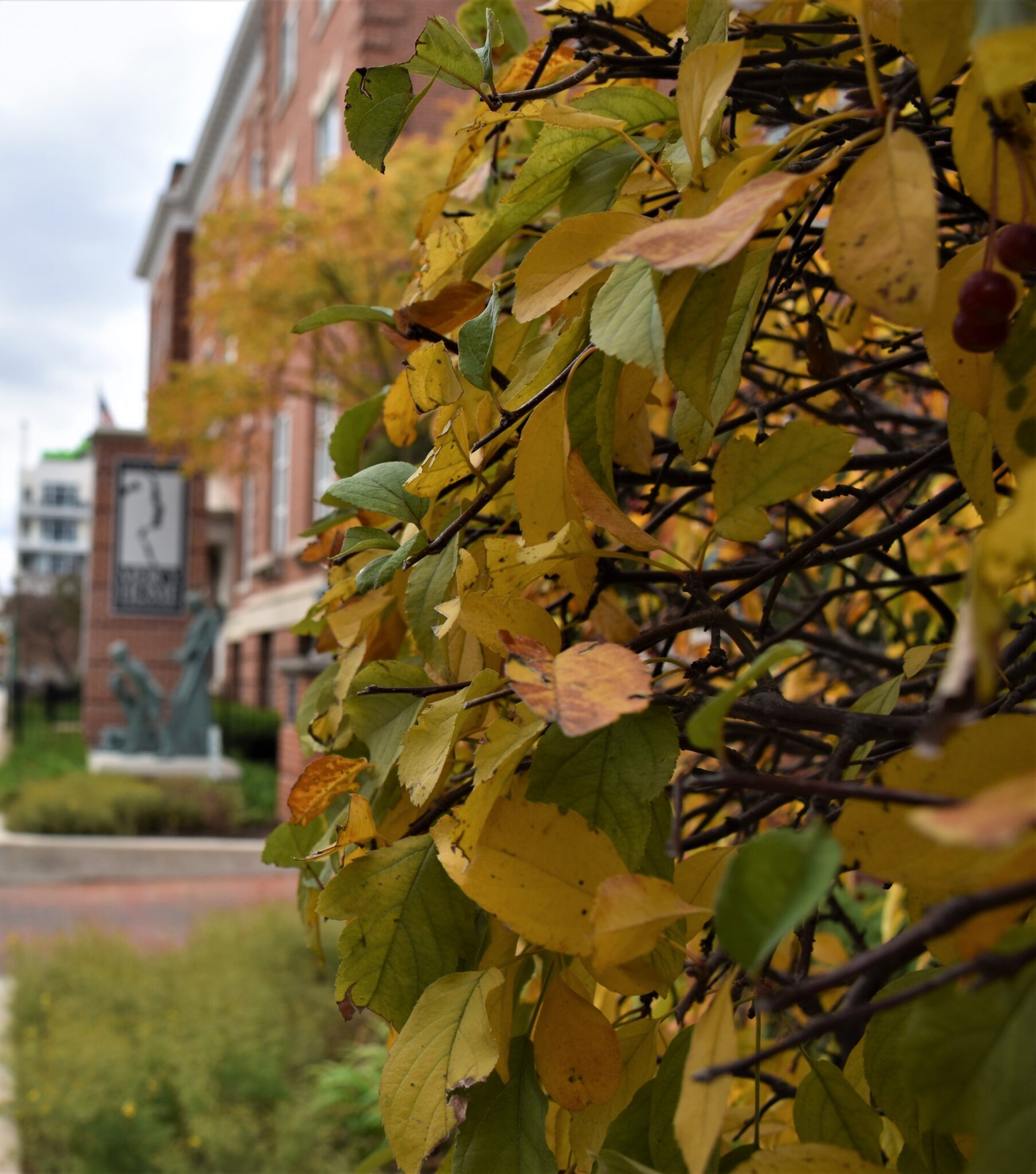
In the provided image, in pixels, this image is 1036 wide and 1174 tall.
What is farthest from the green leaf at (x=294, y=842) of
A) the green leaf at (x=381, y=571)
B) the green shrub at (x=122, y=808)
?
the green shrub at (x=122, y=808)

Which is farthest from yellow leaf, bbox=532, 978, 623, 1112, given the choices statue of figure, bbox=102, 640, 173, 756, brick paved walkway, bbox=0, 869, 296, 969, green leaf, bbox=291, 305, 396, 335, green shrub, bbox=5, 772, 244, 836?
statue of figure, bbox=102, 640, 173, 756

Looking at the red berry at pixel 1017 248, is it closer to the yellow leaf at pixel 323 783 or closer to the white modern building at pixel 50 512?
the yellow leaf at pixel 323 783

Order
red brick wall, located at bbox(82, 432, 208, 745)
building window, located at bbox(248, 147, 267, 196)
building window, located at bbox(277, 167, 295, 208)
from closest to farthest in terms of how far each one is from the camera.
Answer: red brick wall, located at bbox(82, 432, 208, 745), building window, located at bbox(277, 167, 295, 208), building window, located at bbox(248, 147, 267, 196)

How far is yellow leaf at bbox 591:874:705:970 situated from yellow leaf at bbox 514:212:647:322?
247 mm

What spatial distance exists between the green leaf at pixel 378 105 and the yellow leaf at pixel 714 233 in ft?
0.87

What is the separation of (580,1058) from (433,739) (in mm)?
164

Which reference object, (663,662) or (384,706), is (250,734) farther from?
(663,662)

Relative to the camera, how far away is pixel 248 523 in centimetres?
1983

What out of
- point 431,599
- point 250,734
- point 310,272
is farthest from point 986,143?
point 250,734

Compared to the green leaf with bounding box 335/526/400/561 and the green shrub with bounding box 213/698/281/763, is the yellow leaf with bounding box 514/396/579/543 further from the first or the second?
the green shrub with bounding box 213/698/281/763

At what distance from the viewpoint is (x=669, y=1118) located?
Result: 496 millimetres

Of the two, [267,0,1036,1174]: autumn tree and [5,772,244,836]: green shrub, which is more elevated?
[267,0,1036,1174]: autumn tree

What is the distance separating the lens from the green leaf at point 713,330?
0.47 meters

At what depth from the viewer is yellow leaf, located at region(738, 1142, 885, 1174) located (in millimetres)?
412
